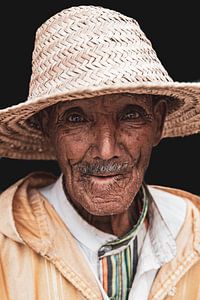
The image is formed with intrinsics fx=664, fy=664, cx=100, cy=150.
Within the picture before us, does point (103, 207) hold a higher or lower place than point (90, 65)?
lower

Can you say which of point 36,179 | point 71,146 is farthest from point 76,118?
point 36,179

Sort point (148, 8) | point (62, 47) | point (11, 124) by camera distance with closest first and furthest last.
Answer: point (62, 47) → point (11, 124) → point (148, 8)

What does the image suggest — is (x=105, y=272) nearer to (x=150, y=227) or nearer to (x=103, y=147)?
(x=150, y=227)

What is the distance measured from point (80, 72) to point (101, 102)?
0.12 metres

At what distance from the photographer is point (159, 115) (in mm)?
1914

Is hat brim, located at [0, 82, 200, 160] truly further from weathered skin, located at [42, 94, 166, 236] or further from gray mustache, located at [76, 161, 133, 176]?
gray mustache, located at [76, 161, 133, 176]

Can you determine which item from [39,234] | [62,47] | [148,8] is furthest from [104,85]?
[148,8]

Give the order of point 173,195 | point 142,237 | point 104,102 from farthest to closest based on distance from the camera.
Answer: point 173,195
point 142,237
point 104,102

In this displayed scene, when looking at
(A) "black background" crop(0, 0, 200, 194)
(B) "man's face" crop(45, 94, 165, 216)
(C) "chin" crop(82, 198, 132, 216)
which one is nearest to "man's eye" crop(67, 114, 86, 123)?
(B) "man's face" crop(45, 94, 165, 216)

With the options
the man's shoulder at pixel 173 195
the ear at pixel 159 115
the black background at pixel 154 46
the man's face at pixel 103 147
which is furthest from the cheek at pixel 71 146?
the black background at pixel 154 46

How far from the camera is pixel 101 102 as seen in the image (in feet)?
5.68

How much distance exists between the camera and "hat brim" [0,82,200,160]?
1.56 m

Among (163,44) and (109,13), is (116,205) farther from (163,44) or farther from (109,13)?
(163,44)

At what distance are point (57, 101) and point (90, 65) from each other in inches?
4.9
